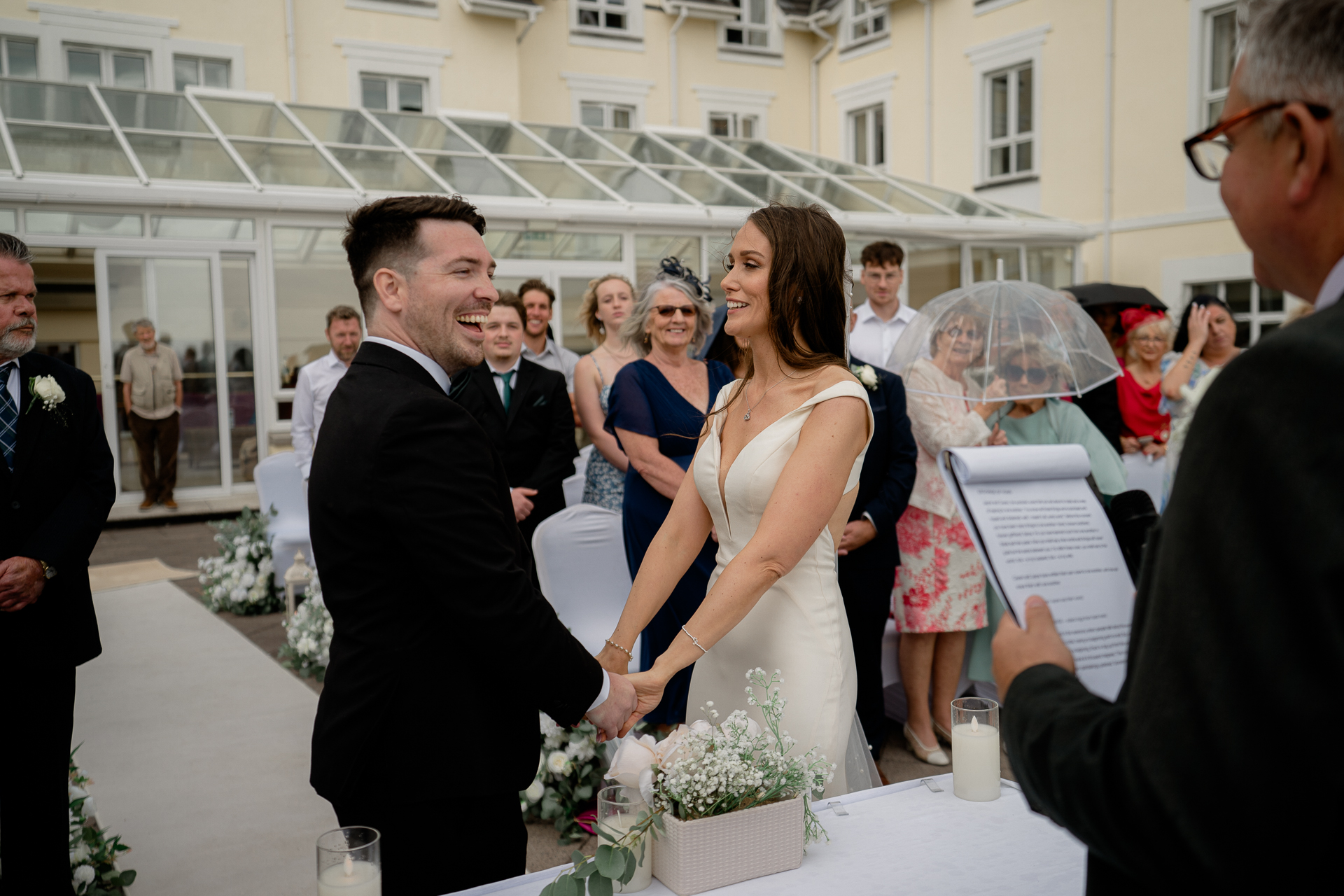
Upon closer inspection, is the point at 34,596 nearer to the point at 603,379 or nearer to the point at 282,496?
the point at 603,379

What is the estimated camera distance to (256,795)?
3969 mm

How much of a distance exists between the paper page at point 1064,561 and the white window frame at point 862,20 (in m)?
18.7

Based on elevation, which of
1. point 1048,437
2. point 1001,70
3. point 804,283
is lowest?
point 1048,437

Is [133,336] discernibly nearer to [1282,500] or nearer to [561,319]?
[561,319]

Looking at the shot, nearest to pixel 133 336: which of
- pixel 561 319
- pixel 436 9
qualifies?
pixel 561 319

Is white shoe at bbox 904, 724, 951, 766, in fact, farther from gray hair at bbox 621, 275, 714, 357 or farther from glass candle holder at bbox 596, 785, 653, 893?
glass candle holder at bbox 596, 785, 653, 893

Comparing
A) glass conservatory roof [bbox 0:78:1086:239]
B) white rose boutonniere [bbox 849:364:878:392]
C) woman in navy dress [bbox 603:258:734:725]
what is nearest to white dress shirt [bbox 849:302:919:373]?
white rose boutonniere [bbox 849:364:878:392]

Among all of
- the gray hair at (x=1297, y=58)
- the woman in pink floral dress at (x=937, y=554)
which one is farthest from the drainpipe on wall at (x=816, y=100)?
the gray hair at (x=1297, y=58)

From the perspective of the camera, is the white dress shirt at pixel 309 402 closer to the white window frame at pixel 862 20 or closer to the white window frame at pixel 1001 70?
the white window frame at pixel 1001 70

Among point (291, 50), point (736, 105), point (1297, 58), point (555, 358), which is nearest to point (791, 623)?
point (1297, 58)

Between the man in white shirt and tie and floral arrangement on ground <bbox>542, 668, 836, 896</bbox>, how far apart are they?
5.16 meters

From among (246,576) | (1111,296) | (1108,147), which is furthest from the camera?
(1108,147)

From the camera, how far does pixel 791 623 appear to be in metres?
2.38

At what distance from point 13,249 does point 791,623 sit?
2393 millimetres
